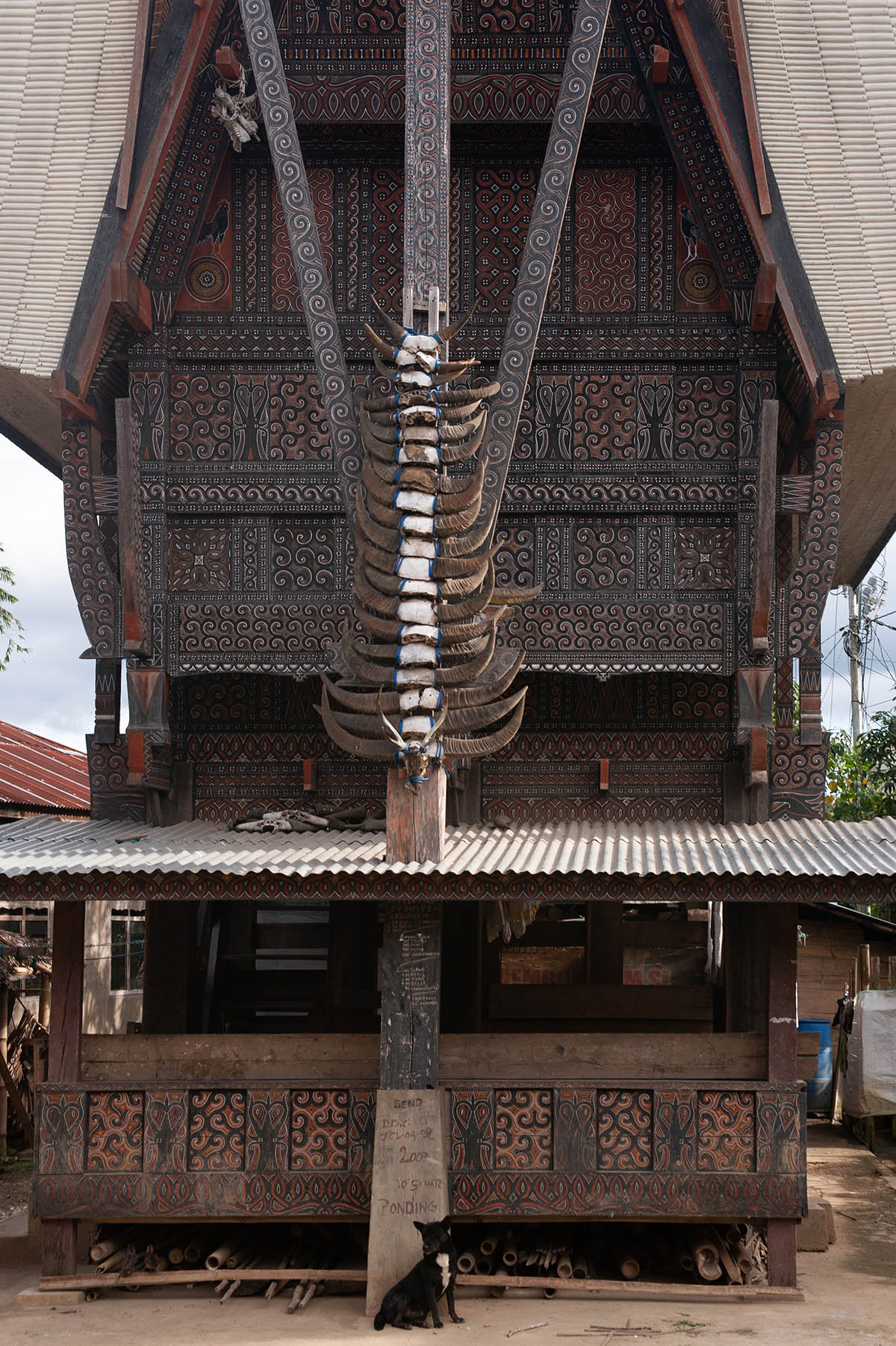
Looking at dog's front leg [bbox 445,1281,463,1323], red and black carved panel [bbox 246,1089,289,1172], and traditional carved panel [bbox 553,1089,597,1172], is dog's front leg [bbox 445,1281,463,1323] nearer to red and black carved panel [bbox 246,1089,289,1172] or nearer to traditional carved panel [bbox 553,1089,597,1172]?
traditional carved panel [bbox 553,1089,597,1172]

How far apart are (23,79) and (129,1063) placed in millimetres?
7611

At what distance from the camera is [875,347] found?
998cm

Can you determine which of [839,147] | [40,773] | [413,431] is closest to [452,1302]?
[413,431]

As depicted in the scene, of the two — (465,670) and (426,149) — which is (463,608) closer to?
(465,670)

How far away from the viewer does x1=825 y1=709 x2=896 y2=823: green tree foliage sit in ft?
63.3

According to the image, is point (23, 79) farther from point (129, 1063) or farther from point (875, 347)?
point (129, 1063)

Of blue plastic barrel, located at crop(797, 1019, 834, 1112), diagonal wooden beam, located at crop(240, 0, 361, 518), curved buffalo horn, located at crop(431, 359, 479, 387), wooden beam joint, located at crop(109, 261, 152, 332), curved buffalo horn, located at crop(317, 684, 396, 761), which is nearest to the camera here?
curved buffalo horn, located at crop(317, 684, 396, 761)

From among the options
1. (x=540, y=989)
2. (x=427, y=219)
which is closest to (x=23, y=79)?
(x=427, y=219)

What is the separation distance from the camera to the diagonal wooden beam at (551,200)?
9.25m

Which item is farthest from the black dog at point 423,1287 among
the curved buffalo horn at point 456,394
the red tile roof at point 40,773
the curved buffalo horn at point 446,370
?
the red tile roof at point 40,773

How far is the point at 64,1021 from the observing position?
8.66 m

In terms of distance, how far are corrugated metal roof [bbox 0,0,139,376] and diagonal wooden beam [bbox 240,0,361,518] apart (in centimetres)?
177

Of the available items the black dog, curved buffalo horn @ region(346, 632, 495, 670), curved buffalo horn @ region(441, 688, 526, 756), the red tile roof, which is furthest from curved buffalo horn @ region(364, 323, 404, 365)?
the red tile roof

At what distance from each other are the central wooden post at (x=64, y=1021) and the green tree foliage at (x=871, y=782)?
10.7 metres
